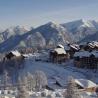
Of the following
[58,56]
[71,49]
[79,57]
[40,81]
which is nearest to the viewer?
[40,81]

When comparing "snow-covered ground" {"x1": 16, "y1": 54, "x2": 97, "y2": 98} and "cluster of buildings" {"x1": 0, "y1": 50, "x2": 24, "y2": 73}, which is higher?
"cluster of buildings" {"x1": 0, "y1": 50, "x2": 24, "y2": 73}

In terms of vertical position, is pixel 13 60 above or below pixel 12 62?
above

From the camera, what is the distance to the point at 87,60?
406ft

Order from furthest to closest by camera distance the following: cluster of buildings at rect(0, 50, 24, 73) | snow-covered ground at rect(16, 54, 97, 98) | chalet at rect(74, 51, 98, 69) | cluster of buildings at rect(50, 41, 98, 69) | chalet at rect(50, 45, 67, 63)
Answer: chalet at rect(50, 45, 67, 63), cluster of buildings at rect(0, 50, 24, 73), cluster of buildings at rect(50, 41, 98, 69), chalet at rect(74, 51, 98, 69), snow-covered ground at rect(16, 54, 97, 98)

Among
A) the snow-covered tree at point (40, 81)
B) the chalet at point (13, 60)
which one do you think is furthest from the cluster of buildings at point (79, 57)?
the snow-covered tree at point (40, 81)

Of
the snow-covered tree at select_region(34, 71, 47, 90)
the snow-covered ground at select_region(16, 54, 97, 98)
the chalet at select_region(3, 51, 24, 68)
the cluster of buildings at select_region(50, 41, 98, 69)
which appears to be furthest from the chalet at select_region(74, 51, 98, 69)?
the snow-covered tree at select_region(34, 71, 47, 90)

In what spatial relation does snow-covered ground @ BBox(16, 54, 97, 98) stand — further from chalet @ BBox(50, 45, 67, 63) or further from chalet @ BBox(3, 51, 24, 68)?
chalet @ BBox(3, 51, 24, 68)

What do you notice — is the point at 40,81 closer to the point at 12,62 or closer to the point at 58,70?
the point at 58,70

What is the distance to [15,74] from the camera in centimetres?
12838

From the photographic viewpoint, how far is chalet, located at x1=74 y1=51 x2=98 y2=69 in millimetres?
122319

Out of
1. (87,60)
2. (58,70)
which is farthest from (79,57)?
(58,70)

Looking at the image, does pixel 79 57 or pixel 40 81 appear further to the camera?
pixel 79 57

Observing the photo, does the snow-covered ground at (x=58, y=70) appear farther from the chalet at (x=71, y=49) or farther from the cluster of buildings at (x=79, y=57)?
the chalet at (x=71, y=49)

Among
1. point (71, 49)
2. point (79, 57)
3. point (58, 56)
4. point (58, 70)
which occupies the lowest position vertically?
point (58, 70)
